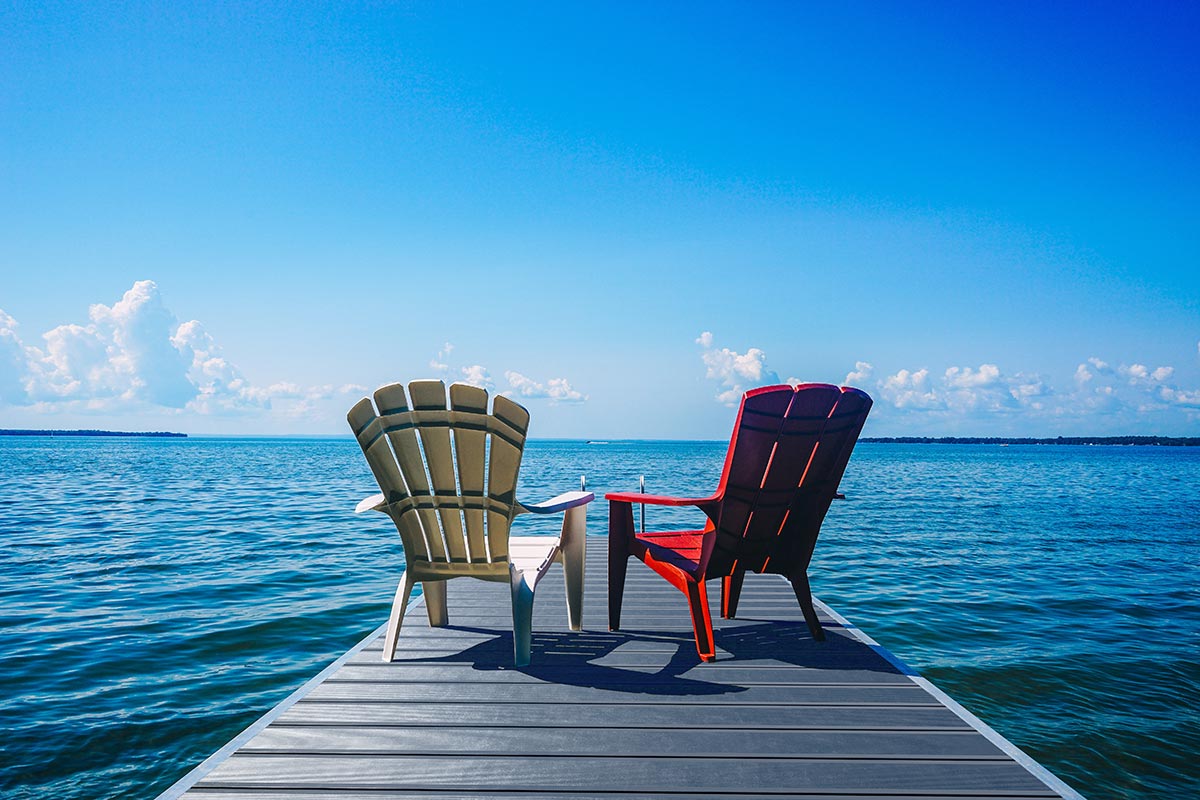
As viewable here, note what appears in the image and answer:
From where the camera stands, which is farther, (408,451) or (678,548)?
(678,548)

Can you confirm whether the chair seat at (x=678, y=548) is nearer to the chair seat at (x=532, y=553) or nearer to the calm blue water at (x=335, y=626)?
the chair seat at (x=532, y=553)

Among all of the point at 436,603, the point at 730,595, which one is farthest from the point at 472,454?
the point at 730,595

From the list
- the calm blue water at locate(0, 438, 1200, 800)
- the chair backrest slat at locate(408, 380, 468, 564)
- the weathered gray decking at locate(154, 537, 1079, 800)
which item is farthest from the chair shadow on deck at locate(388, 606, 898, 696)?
the calm blue water at locate(0, 438, 1200, 800)

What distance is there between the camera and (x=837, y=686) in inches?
109

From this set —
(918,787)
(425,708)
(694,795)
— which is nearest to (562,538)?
(425,708)

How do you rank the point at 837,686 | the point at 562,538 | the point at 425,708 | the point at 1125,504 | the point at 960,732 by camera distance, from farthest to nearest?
the point at 1125,504 → the point at 562,538 → the point at 837,686 → the point at 425,708 → the point at 960,732

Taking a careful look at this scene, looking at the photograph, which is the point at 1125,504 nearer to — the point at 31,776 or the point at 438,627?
the point at 438,627

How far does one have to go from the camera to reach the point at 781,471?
10.3ft

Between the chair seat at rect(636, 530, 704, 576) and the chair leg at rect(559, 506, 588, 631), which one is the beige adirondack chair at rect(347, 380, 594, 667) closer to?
the chair leg at rect(559, 506, 588, 631)

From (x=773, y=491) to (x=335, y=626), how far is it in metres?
Result: 4.34

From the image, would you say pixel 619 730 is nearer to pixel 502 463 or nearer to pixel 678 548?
pixel 502 463

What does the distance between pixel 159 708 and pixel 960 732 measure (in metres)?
4.37

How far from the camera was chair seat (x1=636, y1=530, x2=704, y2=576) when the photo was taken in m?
3.27

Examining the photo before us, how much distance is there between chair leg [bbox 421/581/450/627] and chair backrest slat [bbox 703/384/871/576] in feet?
5.13
